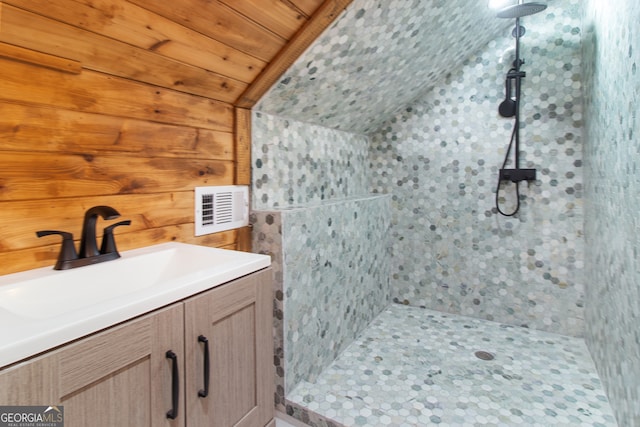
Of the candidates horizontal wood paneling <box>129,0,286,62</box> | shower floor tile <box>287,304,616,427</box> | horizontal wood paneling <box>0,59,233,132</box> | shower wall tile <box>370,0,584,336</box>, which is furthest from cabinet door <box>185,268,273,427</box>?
shower wall tile <box>370,0,584,336</box>

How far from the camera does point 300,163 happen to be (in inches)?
82.3

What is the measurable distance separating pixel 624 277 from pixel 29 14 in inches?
83.3

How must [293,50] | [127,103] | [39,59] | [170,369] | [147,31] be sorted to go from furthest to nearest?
1. [293,50]
2. [127,103]
3. [147,31]
4. [39,59]
5. [170,369]

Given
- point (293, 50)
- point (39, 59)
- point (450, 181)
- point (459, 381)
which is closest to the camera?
point (39, 59)

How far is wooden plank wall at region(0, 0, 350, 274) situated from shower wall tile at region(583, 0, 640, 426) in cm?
114

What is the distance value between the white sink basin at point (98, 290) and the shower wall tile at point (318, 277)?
412 millimetres

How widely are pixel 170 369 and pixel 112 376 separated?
144 mm

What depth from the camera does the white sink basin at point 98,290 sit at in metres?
0.67

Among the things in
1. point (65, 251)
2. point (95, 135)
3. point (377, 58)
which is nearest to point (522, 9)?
point (377, 58)

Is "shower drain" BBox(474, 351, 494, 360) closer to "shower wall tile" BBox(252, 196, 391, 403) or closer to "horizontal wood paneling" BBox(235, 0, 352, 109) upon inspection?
"shower wall tile" BBox(252, 196, 391, 403)

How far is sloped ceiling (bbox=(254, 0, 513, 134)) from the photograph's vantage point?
162 cm

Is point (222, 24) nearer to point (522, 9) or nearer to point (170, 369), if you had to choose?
point (170, 369)

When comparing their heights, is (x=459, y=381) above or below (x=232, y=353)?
below

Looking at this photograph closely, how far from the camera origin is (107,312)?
75cm
